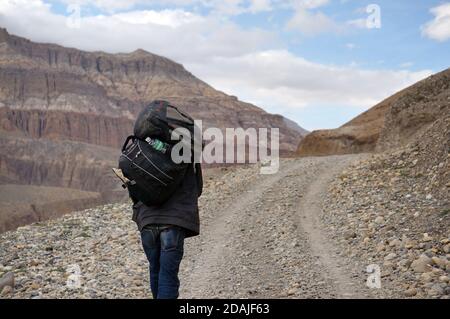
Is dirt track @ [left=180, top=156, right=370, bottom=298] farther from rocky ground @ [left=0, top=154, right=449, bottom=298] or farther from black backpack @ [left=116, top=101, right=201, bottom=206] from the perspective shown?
black backpack @ [left=116, top=101, right=201, bottom=206]

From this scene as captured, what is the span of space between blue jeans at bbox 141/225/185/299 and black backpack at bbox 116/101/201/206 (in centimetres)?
30

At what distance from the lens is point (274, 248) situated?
9969mm

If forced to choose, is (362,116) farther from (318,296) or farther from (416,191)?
(318,296)

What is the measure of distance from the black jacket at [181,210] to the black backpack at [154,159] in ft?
0.30

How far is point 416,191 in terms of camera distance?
11742mm

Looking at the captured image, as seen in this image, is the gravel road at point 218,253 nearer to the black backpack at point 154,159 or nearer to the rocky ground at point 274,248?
the rocky ground at point 274,248

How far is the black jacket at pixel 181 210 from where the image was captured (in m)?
5.04

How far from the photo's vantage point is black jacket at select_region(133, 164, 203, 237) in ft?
16.5

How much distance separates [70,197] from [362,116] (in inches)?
6245
